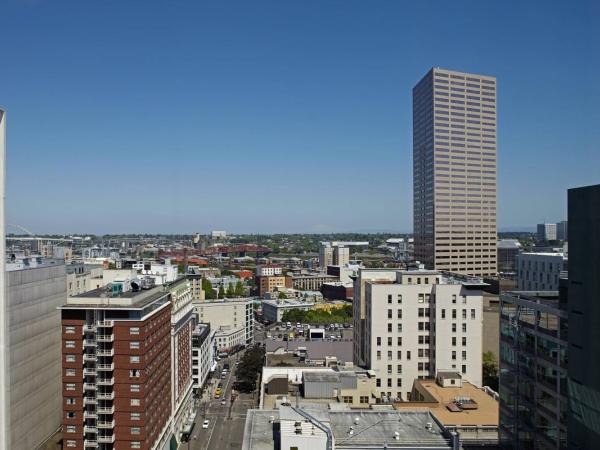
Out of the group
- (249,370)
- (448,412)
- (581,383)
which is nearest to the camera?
(581,383)

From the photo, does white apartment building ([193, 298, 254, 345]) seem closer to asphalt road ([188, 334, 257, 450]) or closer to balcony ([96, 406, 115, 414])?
asphalt road ([188, 334, 257, 450])

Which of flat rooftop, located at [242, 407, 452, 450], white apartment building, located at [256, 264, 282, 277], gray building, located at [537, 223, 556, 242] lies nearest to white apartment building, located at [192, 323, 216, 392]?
flat rooftop, located at [242, 407, 452, 450]

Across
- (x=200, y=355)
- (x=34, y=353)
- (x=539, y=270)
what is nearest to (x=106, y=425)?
(x=34, y=353)

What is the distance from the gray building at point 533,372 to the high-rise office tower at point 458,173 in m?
80.8

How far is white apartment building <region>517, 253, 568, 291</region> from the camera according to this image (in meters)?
71.8

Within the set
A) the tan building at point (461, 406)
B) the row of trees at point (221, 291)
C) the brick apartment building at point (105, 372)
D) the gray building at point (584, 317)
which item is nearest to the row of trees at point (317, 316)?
the row of trees at point (221, 291)

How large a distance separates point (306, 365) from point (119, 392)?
15516 millimetres

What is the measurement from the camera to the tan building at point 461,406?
101ft

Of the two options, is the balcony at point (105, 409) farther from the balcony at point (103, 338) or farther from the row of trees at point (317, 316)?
the row of trees at point (317, 316)

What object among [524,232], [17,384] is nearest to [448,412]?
[17,384]

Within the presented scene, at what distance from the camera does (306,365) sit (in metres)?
46.3

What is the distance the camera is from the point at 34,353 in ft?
136

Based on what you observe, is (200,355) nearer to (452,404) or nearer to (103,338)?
(103,338)

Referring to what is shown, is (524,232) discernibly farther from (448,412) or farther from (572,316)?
(572,316)
